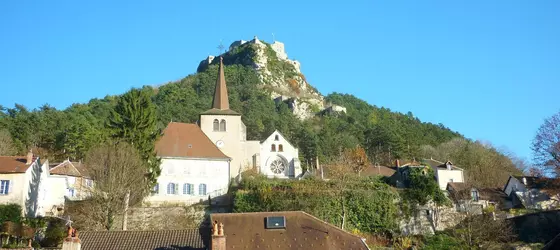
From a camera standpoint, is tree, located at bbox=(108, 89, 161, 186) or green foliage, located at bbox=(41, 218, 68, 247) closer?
green foliage, located at bbox=(41, 218, 68, 247)

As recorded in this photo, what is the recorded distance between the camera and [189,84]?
106 meters

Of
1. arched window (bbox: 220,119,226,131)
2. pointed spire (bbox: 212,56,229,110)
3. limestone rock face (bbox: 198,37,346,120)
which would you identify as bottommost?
arched window (bbox: 220,119,226,131)

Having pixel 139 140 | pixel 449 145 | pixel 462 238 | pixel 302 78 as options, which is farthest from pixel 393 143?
pixel 302 78

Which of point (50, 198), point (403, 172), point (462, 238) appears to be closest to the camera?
point (462, 238)

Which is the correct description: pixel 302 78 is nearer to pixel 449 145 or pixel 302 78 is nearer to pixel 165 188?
pixel 449 145

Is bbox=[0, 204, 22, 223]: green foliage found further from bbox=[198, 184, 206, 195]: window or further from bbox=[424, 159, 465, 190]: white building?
bbox=[424, 159, 465, 190]: white building

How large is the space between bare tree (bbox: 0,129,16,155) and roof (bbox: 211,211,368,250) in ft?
115

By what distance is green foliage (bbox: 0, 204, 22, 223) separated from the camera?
112 ft

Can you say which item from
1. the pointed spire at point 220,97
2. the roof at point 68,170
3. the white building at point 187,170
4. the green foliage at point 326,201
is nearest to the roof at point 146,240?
the green foliage at point 326,201

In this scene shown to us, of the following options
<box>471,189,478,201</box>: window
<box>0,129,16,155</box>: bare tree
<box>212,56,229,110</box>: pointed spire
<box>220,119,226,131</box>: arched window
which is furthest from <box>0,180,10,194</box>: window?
<box>471,189,478,201</box>: window

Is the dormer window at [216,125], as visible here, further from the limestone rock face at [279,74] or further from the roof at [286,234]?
the limestone rock face at [279,74]

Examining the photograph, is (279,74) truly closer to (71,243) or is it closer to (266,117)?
(266,117)

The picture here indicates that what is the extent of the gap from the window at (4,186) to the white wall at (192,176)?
406 inches

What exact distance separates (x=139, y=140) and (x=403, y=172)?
70.9 feet
